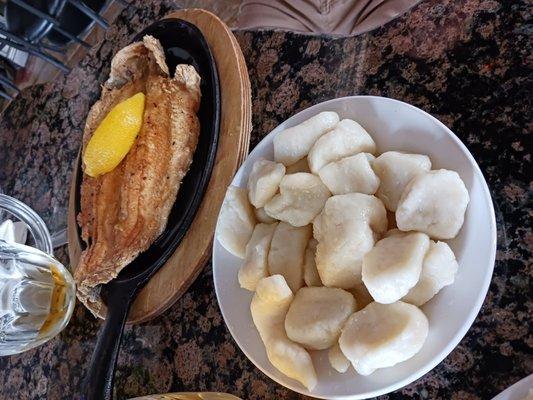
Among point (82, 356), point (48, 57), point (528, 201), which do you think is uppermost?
point (48, 57)

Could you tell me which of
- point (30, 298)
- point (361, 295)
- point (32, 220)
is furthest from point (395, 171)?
point (32, 220)

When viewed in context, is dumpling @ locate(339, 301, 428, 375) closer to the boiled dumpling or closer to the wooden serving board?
the boiled dumpling

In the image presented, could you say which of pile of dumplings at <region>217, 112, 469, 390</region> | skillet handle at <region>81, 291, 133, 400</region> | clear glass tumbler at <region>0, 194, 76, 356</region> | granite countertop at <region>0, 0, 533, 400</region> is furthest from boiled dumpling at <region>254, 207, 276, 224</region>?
clear glass tumbler at <region>0, 194, 76, 356</region>

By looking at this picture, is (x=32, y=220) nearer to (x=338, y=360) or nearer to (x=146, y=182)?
(x=146, y=182)

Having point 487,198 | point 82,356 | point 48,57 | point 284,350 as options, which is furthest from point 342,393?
point 48,57

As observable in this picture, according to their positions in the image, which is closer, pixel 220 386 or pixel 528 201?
pixel 528 201

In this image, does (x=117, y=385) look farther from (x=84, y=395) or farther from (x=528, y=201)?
(x=528, y=201)

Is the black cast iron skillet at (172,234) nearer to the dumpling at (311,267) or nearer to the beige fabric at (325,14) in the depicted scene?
the beige fabric at (325,14)
